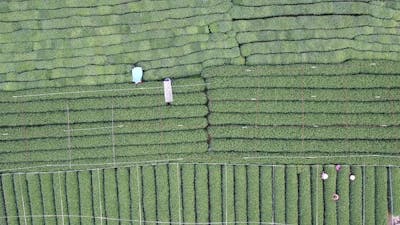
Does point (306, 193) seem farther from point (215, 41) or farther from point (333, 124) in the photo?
point (215, 41)

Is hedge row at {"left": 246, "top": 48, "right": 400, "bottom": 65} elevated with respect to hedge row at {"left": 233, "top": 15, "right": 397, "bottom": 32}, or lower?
lower

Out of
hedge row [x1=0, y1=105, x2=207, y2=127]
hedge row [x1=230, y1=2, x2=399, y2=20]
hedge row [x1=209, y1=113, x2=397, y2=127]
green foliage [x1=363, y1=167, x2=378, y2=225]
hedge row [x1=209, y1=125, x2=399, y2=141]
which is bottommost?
green foliage [x1=363, y1=167, x2=378, y2=225]

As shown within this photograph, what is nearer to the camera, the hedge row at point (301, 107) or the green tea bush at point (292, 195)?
the hedge row at point (301, 107)

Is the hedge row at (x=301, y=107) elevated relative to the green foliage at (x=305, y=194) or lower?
elevated

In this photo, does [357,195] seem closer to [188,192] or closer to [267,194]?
[267,194]

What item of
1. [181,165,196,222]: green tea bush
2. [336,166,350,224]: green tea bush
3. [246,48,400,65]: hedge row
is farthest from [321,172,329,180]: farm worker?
[181,165,196,222]: green tea bush

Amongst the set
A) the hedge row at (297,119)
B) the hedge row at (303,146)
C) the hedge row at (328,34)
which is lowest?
the hedge row at (303,146)

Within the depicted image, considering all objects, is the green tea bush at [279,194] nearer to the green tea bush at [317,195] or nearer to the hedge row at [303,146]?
the hedge row at [303,146]

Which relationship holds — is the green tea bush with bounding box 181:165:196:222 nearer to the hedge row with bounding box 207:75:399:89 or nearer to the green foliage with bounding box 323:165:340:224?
the hedge row with bounding box 207:75:399:89

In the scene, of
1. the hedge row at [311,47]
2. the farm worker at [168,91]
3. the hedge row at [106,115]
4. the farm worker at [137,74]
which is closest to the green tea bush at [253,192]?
the hedge row at [106,115]
